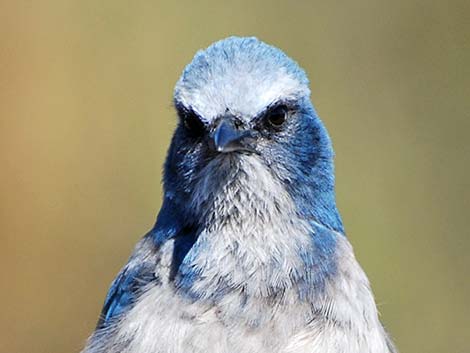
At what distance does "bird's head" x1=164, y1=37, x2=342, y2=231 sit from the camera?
213 inches

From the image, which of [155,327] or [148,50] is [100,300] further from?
[155,327]

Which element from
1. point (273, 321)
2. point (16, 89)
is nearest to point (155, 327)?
point (273, 321)

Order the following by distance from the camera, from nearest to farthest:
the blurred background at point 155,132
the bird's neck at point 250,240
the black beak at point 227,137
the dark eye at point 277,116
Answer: the black beak at point 227,137, the bird's neck at point 250,240, the dark eye at point 277,116, the blurred background at point 155,132

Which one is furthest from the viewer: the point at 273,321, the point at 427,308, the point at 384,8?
the point at 384,8

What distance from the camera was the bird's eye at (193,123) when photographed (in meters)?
5.47

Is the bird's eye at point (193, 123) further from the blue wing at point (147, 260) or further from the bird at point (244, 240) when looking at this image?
the blue wing at point (147, 260)

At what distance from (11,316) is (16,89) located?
1.68 meters

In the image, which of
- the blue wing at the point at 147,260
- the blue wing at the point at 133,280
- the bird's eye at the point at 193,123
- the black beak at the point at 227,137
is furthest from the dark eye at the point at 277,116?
the blue wing at the point at 133,280

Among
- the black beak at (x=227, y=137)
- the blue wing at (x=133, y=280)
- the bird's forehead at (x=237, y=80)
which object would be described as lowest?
the blue wing at (x=133, y=280)

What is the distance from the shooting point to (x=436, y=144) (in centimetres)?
920

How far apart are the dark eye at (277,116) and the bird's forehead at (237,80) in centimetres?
5

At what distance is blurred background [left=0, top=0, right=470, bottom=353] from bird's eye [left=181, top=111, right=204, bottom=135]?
338cm

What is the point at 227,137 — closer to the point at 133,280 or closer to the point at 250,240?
the point at 250,240

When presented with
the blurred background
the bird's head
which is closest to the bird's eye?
the bird's head
